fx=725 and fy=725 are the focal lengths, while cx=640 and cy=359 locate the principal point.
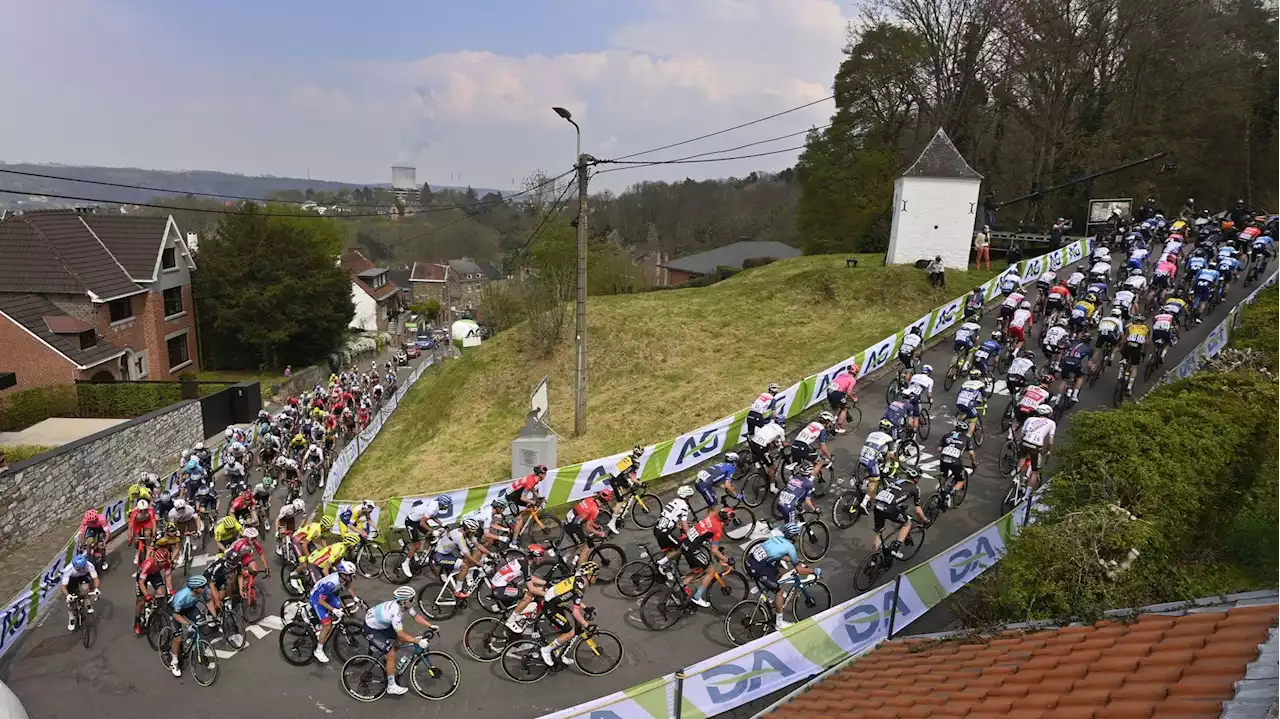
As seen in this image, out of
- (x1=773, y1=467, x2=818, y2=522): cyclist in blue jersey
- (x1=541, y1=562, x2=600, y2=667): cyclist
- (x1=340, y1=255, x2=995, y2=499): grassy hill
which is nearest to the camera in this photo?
(x1=541, y1=562, x2=600, y2=667): cyclist

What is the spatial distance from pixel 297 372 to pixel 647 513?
126 ft

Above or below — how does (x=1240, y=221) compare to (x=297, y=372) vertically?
above

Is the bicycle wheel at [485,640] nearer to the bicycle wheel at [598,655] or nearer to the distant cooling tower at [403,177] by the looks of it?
the bicycle wheel at [598,655]

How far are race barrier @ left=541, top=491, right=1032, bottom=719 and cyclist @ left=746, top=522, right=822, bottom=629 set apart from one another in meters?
1.00

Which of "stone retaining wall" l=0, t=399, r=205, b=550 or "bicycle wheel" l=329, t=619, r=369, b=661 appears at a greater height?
"bicycle wheel" l=329, t=619, r=369, b=661

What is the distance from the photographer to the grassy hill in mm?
22266

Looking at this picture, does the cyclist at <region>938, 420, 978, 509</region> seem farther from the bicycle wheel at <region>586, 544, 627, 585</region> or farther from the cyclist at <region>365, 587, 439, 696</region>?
the cyclist at <region>365, 587, 439, 696</region>

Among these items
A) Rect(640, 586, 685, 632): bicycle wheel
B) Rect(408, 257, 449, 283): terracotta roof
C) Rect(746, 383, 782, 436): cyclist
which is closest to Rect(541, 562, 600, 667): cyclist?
Rect(640, 586, 685, 632): bicycle wheel

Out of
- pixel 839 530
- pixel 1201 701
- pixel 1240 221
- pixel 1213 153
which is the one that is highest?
pixel 1213 153

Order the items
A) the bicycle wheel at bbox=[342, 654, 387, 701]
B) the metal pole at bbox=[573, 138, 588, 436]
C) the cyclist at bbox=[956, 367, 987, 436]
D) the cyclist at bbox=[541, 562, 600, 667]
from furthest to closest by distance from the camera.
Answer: the metal pole at bbox=[573, 138, 588, 436], the cyclist at bbox=[956, 367, 987, 436], the bicycle wheel at bbox=[342, 654, 387, 701], the cyclist at bbox=[541, 562, 600, 667]

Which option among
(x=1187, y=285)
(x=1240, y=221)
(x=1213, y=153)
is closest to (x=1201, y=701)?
(x=1187, y=285)

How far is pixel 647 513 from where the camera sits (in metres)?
14.9

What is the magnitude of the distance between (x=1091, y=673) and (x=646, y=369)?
2249cm

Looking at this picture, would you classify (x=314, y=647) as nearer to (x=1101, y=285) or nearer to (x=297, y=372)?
(x=1101, y=285)
